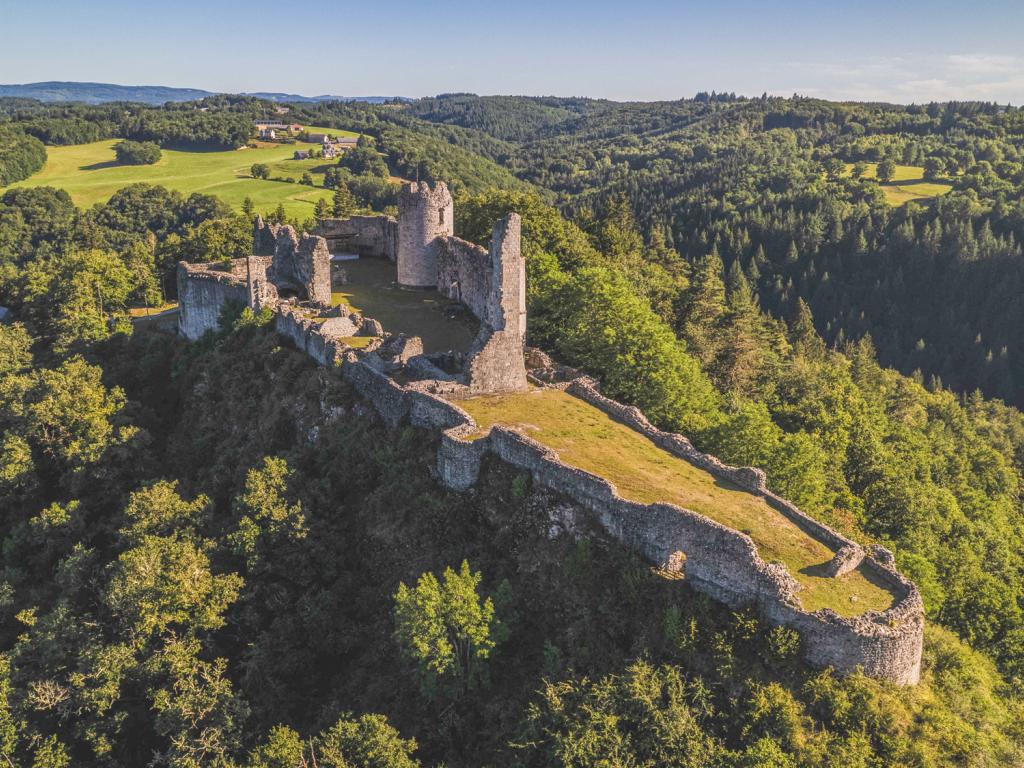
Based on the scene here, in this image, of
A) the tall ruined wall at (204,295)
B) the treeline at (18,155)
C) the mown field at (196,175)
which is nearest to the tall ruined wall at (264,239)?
the tall ruined wall at (204,295)

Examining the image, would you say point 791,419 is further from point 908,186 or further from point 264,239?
point 908,186

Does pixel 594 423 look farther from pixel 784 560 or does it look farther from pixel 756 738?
pixel 756 738

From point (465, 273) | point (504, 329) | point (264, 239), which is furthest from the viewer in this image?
point (264, 239)

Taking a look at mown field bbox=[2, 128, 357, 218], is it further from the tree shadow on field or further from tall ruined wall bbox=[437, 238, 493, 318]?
tall ruined wall bbox=[437, 238, 493, 318]

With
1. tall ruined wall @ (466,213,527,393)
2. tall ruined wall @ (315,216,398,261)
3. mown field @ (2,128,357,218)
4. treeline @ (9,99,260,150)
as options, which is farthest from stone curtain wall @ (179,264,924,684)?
treeline @ (9,99,260,150)

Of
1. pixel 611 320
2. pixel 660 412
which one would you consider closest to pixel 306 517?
pixel 660 412

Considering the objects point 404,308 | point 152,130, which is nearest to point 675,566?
point 404,308
